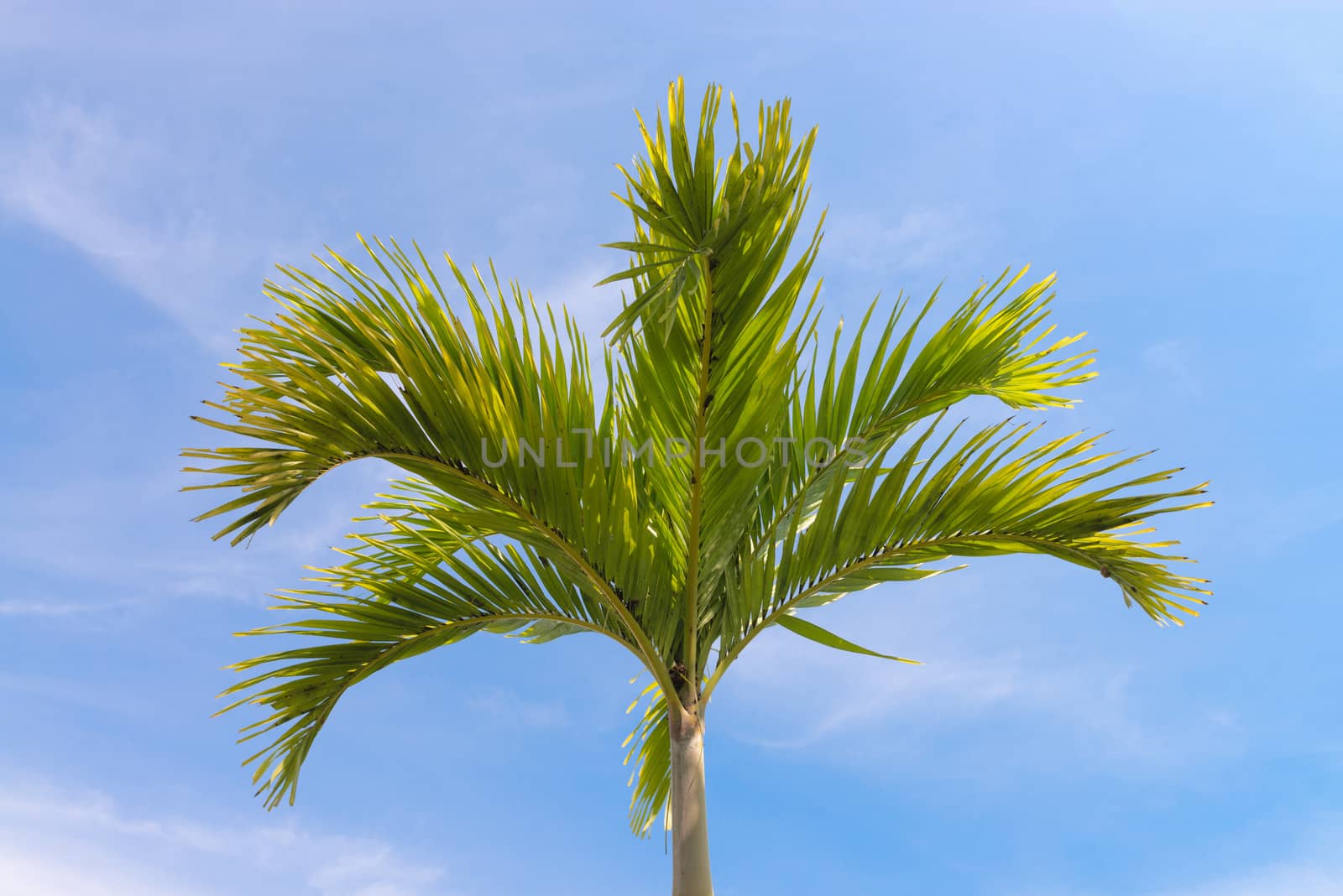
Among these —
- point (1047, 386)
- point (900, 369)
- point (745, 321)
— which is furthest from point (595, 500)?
point (1047, 386)

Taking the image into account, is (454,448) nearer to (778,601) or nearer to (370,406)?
(370,406)

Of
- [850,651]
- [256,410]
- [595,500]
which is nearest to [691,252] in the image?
[595,500]

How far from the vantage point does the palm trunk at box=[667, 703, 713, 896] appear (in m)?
3.63

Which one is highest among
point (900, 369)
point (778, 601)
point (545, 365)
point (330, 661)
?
point (900, 369)

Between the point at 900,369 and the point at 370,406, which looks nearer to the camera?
the point at 370,406

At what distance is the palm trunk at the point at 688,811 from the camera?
3.63m

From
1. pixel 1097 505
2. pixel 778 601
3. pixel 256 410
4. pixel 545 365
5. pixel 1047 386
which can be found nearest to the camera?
pixel 256 410

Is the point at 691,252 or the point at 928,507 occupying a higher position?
the point at 691,252

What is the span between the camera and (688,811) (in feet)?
12.2

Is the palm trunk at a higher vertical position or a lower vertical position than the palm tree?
lower

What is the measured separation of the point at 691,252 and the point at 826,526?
1208 millimetres

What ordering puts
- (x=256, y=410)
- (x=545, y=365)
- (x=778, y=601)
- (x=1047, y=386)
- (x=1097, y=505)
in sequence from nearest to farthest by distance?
(x=256, y=410), (x=545, y=365), (x=1097, y=505), (x=778, y=601), (x=1047, y=386)

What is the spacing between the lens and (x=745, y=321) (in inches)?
138

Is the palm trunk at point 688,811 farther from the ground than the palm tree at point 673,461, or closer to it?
closer to it
